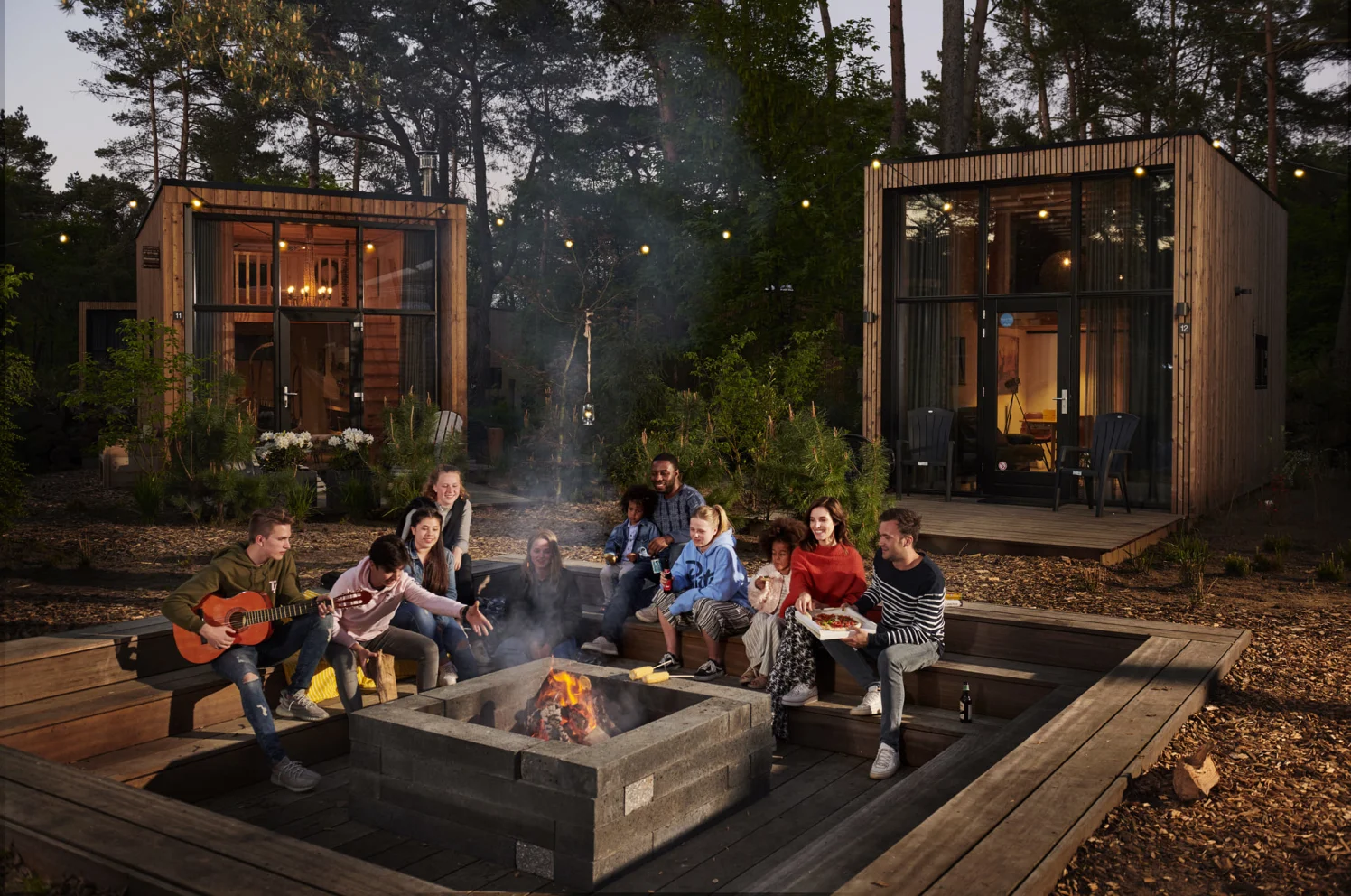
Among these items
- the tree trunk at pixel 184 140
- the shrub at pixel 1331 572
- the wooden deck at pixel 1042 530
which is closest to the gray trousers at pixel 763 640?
the wooden deck at pixel 1042 530

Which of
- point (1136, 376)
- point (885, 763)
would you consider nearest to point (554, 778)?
point (885, 763)

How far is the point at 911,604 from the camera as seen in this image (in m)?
5.10

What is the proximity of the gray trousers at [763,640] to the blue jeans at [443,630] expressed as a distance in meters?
1.31

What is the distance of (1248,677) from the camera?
507cm

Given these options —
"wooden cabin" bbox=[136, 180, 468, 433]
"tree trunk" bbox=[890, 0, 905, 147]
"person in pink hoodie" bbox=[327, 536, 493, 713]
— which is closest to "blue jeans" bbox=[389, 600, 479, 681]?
"person in pink hoodie" bbox=[327, 536, 493, 713]

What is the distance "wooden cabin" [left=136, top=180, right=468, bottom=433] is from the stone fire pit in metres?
10.3

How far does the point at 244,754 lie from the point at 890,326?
921cm

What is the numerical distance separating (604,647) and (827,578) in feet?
4.54

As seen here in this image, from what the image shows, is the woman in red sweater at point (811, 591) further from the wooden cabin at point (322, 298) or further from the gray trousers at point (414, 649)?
the wooden cabin at point (322, 298)

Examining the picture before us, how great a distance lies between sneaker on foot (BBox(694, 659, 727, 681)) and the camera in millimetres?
5802

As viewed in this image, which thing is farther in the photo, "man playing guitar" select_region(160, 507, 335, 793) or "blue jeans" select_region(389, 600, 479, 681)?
"blue jeans" select_region(389, 600, 479, 681)

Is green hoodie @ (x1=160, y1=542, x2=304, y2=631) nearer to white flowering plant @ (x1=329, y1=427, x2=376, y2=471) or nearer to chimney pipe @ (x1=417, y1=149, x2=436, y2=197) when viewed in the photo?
white flowering plant @ (x1=329, y1=427, x2=376, y2=471)

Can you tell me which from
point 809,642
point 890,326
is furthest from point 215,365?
point 809,642

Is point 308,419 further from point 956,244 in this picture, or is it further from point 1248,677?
point 1248,677
